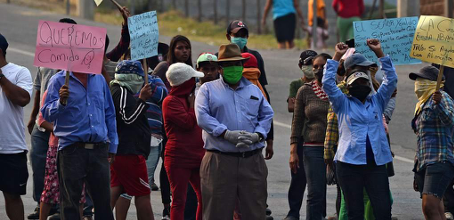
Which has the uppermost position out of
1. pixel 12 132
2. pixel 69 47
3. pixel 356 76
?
pixel 69 47

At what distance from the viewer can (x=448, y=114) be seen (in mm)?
9164

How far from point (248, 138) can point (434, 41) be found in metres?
2.07

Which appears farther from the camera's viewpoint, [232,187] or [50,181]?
[50,181]

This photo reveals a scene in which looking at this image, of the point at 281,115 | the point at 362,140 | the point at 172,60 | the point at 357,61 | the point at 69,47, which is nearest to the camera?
the point at 69,47

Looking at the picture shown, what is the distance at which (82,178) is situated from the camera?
8.59m

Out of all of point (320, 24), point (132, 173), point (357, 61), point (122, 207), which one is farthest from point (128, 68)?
point (320, 24)

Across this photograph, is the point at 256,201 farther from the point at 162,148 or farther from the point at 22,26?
the point at 22,26

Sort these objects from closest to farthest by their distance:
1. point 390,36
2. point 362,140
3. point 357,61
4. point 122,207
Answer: point 362,140, point 357,61, point 390,36, point 122,207

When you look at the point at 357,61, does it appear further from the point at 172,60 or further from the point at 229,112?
the point at 172,60

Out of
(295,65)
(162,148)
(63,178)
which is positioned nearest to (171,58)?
(162,148)

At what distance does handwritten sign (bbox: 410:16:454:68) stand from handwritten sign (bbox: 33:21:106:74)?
2882 mm

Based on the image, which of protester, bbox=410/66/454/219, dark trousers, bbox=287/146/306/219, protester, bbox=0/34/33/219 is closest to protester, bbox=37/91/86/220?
protester, bbox=0/34/33/219

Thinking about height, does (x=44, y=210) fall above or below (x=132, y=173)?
below

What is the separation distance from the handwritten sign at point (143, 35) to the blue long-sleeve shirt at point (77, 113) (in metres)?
0.99
